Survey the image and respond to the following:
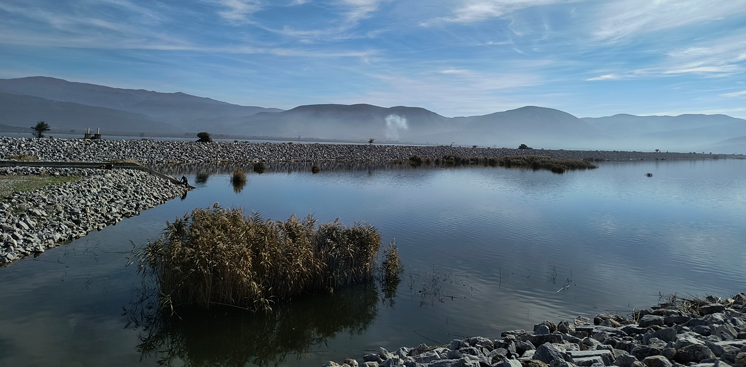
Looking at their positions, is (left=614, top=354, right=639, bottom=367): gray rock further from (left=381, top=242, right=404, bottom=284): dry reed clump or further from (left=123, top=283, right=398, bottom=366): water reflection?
(left=381, top=242, right=404, bottom=284): dry reed clump

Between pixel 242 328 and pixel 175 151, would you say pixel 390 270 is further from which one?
pixel 175 151

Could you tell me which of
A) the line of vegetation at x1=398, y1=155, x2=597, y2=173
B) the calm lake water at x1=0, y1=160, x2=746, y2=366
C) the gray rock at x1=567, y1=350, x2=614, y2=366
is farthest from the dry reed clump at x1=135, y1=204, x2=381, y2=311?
the line of vegetation at x1=398, y1=155, x2=597, y2=173

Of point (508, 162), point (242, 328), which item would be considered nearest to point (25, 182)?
point (242, 328)

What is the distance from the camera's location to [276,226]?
1015 centimetres

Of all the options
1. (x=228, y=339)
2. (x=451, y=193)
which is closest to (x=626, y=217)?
(x=451, y=193)

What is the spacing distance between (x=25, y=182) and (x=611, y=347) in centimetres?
2309

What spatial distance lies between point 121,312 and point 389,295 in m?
5.60

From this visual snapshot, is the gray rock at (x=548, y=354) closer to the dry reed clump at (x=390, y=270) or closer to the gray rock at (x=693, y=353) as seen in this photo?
the gray rock at (x=693, y=353)

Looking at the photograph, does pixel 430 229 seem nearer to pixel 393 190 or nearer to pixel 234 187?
pixel 393 190

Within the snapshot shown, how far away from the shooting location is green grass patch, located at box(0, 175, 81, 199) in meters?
17.0

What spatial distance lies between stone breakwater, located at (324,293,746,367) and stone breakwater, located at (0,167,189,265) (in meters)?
10.6

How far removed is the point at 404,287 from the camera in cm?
1066

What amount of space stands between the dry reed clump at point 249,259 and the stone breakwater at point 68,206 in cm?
431

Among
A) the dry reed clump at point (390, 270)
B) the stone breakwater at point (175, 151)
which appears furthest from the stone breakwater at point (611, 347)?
the stone breakwater at point (175, 151)
